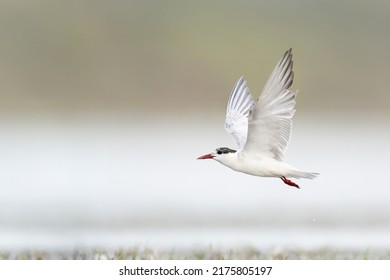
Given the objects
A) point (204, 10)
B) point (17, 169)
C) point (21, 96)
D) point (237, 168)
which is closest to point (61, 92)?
point (21, 96)

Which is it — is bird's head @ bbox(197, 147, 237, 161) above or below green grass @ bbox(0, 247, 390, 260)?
above

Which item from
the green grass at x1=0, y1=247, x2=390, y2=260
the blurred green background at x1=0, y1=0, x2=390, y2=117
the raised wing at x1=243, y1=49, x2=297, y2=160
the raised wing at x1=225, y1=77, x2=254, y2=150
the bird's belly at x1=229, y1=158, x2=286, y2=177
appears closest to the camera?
the green grass at x1=0, y1=247, x2=390, y2=260

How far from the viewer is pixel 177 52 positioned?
45.8ft

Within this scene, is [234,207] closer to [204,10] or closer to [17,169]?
[17,169]

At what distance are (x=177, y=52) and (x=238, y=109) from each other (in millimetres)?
8465

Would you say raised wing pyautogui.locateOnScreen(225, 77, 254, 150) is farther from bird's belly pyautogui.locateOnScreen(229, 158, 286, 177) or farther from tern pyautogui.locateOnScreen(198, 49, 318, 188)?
bird's belly pyautogui.locateOnScreen(229, 158, 286, 177)

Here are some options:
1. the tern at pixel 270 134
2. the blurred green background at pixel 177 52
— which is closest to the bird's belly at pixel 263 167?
the tern at pixel 270 134

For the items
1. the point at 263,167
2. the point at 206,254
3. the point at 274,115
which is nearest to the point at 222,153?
the point at 263,167

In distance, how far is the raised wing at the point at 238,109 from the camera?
552 centimetres

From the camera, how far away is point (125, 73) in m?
14.5

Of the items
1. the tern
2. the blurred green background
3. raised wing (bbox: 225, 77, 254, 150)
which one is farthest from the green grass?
the blurred green background

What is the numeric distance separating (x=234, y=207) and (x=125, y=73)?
8.18 m

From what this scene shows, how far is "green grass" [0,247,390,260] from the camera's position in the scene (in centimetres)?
460
